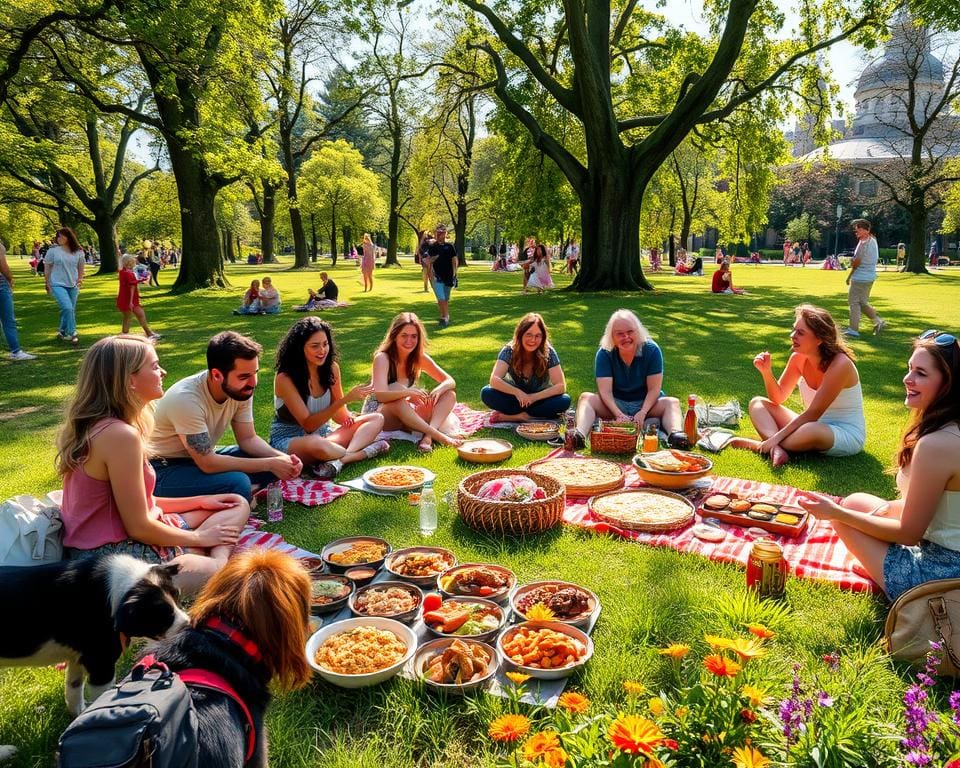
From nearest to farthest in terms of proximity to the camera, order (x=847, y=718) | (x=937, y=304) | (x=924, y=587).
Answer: (x=847, y=718) → (x=924, y=587) → (x=937, y=304)

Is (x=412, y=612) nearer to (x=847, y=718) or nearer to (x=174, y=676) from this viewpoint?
(x=174, y=676)

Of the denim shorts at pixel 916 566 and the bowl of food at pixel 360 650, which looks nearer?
the bowl of food at pixel 360 650

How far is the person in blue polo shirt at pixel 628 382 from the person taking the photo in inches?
255

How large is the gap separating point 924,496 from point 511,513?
8.08ft

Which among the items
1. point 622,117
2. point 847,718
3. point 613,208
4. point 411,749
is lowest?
point 411,749

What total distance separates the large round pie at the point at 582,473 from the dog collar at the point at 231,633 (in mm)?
3165

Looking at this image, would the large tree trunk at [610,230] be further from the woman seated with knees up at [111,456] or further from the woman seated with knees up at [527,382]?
the woman seated with knees up at [111,456]

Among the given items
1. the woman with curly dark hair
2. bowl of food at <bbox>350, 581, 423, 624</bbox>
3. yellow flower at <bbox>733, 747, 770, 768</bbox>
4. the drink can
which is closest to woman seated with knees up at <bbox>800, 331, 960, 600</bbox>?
the drink can

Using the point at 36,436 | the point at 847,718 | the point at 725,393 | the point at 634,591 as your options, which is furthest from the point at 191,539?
the point at 725,393

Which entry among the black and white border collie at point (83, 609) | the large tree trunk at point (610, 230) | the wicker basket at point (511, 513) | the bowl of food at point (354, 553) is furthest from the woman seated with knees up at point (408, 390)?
Result: the large tree trunk at point (610, 230)

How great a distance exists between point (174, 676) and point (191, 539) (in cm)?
191

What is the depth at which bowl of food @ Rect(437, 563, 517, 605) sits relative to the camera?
3.60 metres

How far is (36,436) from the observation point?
684cm

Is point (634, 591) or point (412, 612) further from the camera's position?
point (634, 591)
